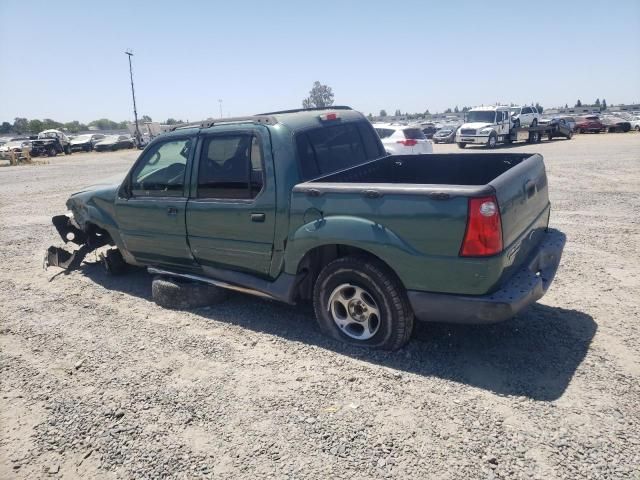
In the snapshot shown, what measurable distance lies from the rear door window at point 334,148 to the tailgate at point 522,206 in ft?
4.95

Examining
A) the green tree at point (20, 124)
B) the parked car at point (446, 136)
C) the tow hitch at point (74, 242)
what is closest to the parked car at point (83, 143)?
the parked car at point (446, 136)

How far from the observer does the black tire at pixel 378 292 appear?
3451mm

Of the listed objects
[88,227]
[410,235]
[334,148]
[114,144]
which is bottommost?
[88,227]

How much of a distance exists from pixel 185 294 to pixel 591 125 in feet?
130

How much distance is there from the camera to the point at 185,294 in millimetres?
4750

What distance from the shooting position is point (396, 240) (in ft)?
10.7

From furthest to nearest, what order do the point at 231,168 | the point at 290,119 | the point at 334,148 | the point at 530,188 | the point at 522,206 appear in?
the point at 334,148 < the point at 231,168 < the point at 290,119 < the point at 530,188 < the point at 522,206

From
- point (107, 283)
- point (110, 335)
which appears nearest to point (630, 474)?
point (110, 335)

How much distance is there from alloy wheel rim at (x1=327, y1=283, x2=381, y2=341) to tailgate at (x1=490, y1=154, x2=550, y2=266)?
3.59 feet

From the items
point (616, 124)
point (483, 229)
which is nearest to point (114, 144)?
point (616, 124)

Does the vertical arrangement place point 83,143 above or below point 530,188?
above

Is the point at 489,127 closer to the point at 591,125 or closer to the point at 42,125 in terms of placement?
the point at 591,125

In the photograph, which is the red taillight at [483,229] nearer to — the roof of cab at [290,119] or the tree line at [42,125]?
the roof of cab at [290,119]

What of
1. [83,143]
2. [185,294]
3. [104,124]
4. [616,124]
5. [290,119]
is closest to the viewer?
[290,119]
